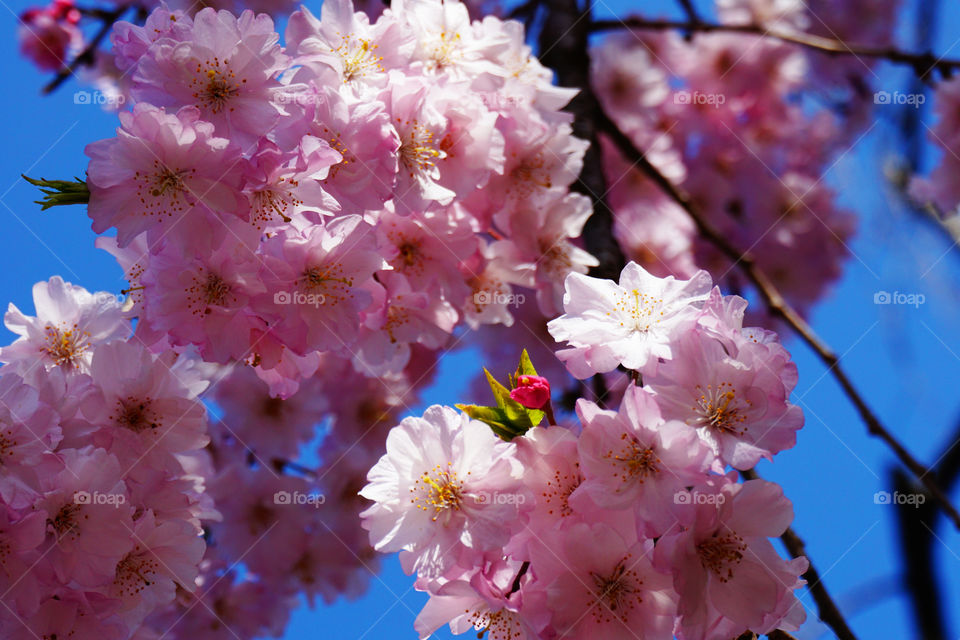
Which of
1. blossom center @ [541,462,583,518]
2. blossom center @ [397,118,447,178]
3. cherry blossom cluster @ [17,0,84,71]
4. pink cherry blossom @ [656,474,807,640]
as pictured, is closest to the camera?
pink cherry blossom @ [656,474,807,640]

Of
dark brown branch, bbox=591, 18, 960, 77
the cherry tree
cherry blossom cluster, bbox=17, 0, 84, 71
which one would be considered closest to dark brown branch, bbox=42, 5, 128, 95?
the cherry tree

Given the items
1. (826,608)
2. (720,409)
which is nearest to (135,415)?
(720,409)

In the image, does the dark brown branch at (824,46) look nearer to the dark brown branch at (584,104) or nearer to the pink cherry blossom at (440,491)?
the dark brown branch at (584,104)

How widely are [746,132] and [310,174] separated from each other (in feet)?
10.3

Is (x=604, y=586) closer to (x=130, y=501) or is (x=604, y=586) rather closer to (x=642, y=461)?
(x=642, y=461)

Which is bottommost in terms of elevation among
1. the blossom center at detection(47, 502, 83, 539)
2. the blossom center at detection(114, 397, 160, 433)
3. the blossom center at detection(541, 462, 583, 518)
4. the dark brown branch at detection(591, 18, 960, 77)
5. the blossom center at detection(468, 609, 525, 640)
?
the blossom center at detection(468, 609, 525, 640)

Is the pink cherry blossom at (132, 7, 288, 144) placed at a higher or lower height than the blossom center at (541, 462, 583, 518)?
higher

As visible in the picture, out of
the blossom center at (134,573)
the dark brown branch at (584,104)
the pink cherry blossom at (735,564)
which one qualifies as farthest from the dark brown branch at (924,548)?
the blossom center at (134,573)

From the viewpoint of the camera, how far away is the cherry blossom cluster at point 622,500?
52.7 inches

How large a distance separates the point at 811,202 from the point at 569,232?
8.10ft

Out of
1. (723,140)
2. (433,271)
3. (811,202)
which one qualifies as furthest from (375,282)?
(811,202)

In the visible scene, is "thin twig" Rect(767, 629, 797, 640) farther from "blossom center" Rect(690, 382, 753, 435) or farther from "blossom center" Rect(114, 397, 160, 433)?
"blossom center" Rect(114, 397, 160, 433)

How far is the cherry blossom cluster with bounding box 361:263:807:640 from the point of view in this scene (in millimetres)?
1339

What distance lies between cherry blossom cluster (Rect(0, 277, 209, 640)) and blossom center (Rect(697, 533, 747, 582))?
1128 millimetres
